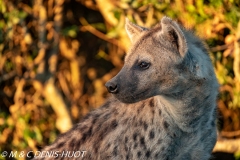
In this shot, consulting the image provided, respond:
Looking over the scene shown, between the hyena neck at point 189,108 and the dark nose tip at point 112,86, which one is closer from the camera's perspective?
the dark nose tip at point 112,86

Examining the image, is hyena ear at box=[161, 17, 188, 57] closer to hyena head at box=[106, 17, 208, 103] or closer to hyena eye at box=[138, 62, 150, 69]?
hyena head at box=[106, 17, 208, 103]

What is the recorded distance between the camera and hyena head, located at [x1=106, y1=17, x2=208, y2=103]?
3785 millimetres

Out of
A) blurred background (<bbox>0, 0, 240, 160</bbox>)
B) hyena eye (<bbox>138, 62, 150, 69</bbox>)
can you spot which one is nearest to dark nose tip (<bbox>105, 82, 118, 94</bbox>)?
hyena eye (<bbox>138, 62, 150, 69</bbox>)

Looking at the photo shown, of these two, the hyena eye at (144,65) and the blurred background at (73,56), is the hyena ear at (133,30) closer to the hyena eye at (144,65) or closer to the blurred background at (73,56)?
the hyena eye at (144,65)

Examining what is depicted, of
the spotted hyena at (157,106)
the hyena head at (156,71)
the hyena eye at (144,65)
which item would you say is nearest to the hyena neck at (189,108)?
the spotted hyena at (157,106)

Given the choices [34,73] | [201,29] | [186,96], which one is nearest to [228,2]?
[201,29]

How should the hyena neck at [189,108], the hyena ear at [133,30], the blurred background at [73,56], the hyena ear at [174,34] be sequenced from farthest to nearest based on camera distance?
the blurred background at [73,56] → the hyena ear at [133,30] → the hyena neck at [189,108] → the hyena ear at [174,34]

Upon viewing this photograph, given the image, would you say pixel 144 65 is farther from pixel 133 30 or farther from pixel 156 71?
pixel 133 30

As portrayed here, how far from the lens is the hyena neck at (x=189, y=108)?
3984 millimetres

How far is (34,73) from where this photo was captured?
6.76 m

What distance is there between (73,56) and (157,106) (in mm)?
3449

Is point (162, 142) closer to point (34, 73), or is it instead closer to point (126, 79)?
point (126, 79)

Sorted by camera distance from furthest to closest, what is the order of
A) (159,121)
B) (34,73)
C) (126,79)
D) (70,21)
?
1. (70,21)
2. (34,73)
3. (159,121)
4. (126,79)

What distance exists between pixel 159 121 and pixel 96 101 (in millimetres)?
3394
